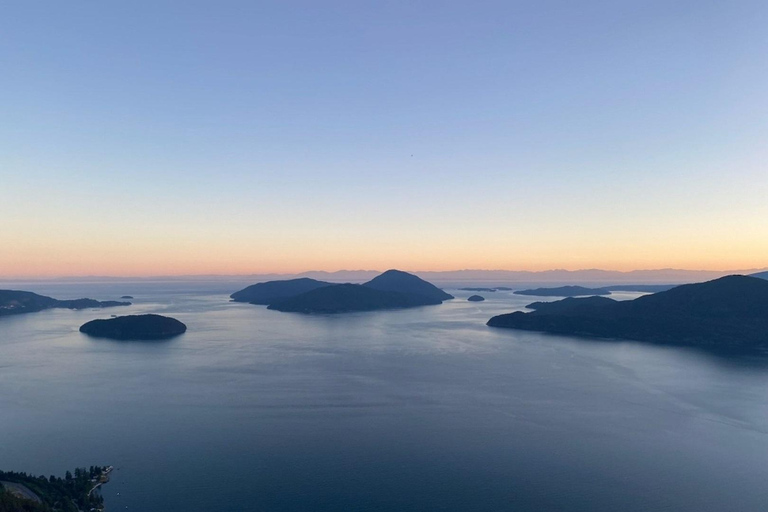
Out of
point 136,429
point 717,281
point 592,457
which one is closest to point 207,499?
point 136,429

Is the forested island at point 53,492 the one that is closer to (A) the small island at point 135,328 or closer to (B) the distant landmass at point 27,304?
(A) the small island at point 135,328

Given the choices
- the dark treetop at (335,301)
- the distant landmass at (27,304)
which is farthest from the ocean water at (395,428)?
A: the distant landmass at (27,304)

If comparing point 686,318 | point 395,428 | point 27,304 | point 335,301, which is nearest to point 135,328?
point 395,428

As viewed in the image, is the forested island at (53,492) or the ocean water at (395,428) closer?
the forested island at (53,492)

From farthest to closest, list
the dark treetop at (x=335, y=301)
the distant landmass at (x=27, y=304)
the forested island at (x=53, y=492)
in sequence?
the dark treetop at (x=335, y=301) < the distant landmass at (x=27, y=304) < the forested island at (x=53, y=492)

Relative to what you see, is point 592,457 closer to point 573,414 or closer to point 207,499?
point 573,414

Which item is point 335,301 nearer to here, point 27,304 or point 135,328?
point 135,328
